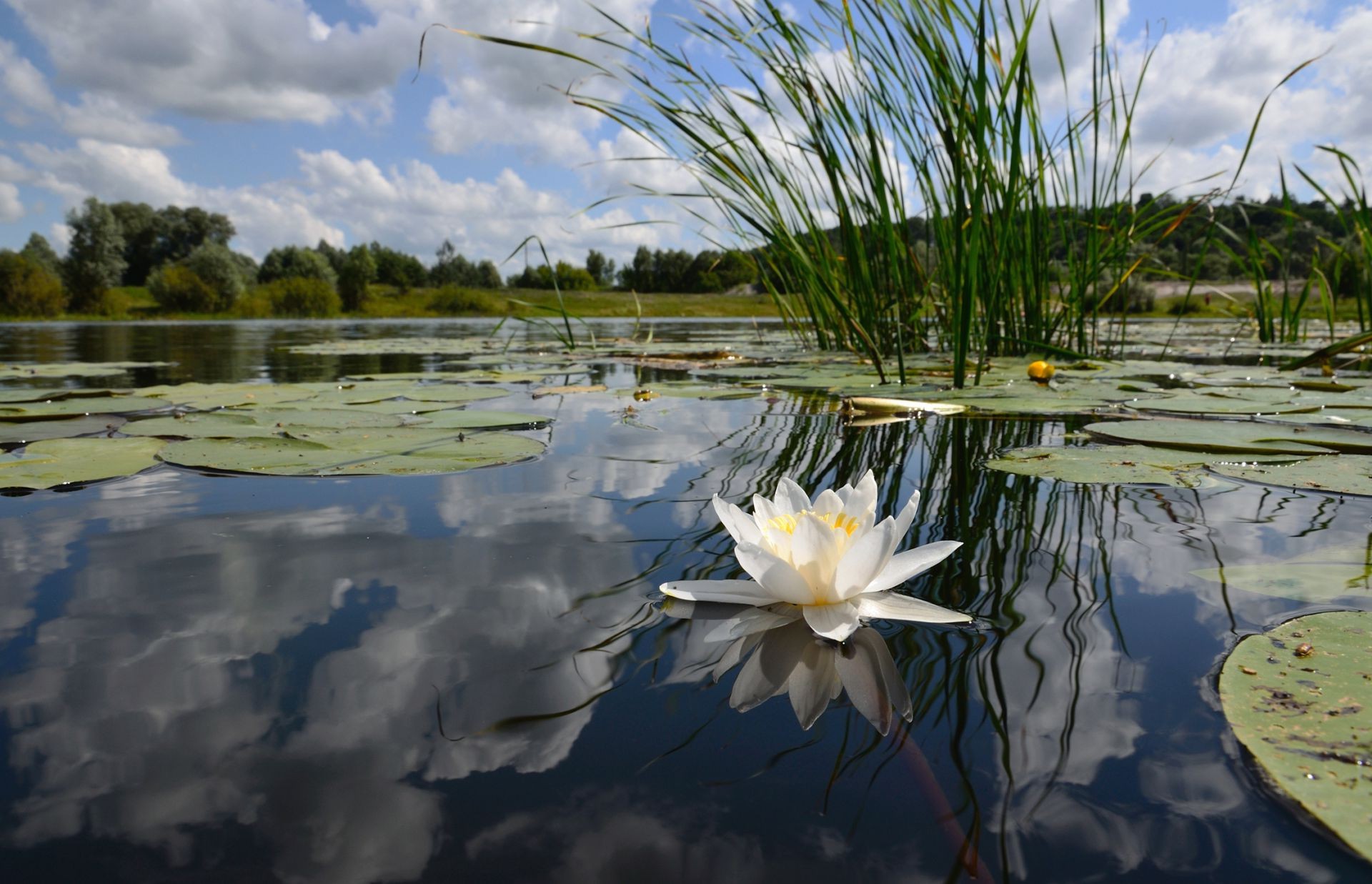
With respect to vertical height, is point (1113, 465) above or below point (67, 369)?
below

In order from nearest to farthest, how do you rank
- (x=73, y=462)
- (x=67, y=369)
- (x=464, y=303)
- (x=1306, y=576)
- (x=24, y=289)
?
(x=1306, y=576) < (x=73, y=462) < (x=67, y=369) < (x=24, y=289) < (x=464, y=303)

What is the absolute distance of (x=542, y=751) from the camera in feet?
1.50

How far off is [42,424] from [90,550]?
1.12m

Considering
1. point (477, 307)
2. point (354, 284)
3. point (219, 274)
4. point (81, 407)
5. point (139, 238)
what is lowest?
point (81, 407)

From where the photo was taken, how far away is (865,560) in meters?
0.60

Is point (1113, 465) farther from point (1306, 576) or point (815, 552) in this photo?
point (815, 552)

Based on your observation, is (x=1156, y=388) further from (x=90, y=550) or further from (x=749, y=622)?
(x=90, y=550)

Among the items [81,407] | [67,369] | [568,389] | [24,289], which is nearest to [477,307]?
[24,289]

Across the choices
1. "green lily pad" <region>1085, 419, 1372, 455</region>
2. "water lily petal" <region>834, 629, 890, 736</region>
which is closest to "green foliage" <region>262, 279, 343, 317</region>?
"green lily pad" <region>1085, 419, 1372, 455</region>

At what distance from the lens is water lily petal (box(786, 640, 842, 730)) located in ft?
1.63

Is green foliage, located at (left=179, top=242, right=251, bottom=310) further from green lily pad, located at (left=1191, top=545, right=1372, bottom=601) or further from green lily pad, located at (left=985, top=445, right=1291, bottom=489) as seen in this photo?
green lily pad, located at (left=1191, top=545, right=1372, bottom=601)

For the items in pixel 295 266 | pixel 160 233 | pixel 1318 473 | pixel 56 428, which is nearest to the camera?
pixel 1318 473

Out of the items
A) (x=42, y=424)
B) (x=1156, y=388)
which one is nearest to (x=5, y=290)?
(x=42, y=424)

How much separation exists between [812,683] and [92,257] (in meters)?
33.8
